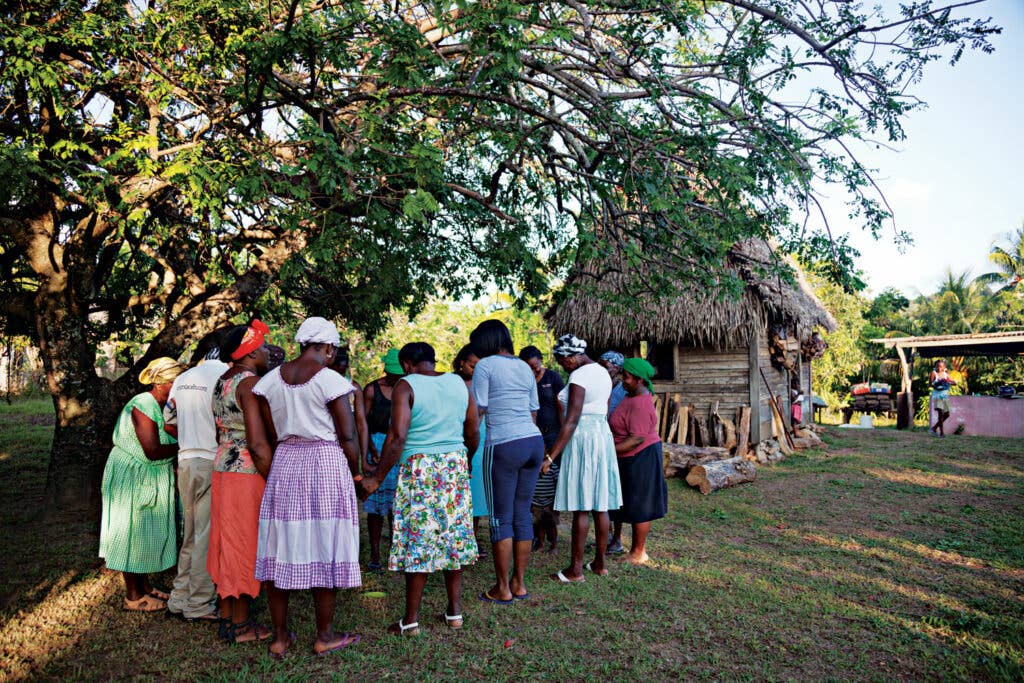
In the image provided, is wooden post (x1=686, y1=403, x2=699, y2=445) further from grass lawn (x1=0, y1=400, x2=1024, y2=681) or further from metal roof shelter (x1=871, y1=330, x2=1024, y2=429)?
metal roof shelter (x1=871, y1=330, x2=1024, y2=429)

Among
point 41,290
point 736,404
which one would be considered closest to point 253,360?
point 41,290

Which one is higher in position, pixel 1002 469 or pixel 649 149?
pixel 649 149

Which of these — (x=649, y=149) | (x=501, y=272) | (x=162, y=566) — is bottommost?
(x=162, y=566)

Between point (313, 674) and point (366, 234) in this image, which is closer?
point (313, 674)

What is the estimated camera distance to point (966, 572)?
19.4 feet

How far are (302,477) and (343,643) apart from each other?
1.13m

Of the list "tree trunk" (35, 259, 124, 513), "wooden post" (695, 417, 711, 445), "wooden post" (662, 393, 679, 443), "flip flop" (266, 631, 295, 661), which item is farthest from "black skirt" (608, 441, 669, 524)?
"wooden post" (695, 417, 711, 445)

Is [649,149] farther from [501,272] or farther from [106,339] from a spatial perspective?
[106,339]

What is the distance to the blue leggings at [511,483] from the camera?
4.67 metres

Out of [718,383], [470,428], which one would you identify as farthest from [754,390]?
[470,428]

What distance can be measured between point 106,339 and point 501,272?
5925 millimetres

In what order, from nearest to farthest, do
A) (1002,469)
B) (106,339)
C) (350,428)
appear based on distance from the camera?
1. (350,428)
2. (106,339)
3. (1002,469)

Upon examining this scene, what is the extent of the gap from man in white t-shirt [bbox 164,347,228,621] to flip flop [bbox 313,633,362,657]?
0.98m

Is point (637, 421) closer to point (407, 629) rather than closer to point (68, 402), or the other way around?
point (407, 629)
